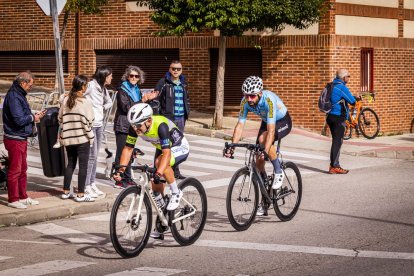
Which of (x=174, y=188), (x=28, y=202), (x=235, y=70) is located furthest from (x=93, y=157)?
(x=235, y=70)

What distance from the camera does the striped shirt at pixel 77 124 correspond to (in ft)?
41.2

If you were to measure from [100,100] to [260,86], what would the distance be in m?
3.52

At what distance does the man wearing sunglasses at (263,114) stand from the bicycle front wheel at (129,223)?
5.15 feet

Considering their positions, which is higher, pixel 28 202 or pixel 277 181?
pixel 277 181

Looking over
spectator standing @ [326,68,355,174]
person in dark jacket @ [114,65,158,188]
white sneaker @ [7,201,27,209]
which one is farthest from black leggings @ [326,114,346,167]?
white sneaker @ [7,201,27,209]

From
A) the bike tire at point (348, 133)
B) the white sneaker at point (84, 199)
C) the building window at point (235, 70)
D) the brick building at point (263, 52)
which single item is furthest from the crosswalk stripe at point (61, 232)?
the building window at point (235, 70)

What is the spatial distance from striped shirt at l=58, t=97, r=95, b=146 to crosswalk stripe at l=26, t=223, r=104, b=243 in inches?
52.5

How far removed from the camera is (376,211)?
1249cm

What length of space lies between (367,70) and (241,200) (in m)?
16.4

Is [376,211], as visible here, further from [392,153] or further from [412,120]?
[412,120]

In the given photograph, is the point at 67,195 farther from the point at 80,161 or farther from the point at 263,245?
the point at 263,245

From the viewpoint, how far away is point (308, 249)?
9.83m

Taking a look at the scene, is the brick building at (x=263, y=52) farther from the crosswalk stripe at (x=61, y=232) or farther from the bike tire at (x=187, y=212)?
the bike tire at (x=187, y=212)

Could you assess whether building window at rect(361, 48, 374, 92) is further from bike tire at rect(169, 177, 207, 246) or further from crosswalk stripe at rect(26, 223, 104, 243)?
bike tire at rect(169, 177, 207, 246)
